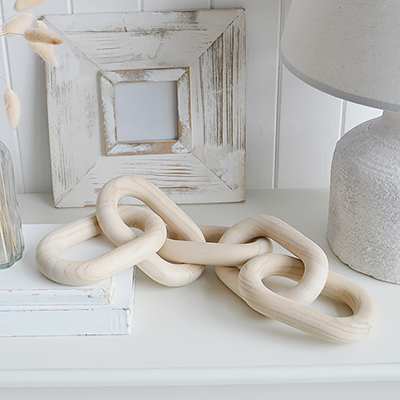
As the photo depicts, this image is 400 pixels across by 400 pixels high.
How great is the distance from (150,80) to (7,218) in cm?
31

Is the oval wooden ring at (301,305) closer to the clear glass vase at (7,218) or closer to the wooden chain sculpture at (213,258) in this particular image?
the wooden chain sculpture at (213,258)

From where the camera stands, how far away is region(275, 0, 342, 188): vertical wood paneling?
0.82 m

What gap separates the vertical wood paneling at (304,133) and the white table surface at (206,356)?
0.98ft

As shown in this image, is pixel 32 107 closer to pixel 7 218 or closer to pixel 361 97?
pixel 7 218

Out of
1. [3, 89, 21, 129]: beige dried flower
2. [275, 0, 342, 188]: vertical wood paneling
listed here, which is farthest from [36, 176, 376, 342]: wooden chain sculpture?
[275, 0, 342, 188]: vertical wood paneling

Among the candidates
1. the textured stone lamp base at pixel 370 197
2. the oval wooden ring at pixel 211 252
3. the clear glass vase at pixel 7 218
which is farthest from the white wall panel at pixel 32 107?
the textured stone lamp base at pixel 370 197

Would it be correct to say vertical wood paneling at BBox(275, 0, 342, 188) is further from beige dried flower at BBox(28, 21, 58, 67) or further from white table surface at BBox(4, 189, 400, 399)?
beige dried flower at BBox(28, 21, 58, 67)

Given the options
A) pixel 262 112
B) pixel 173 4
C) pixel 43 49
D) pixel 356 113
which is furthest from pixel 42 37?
pixel 356 113

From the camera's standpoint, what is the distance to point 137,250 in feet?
1.81

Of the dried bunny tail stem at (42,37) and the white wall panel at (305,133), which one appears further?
the white wall panel at (305,133)

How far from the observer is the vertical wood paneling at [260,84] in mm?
763

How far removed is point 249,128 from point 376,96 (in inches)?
14.4

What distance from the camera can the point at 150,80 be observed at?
761 millimetres

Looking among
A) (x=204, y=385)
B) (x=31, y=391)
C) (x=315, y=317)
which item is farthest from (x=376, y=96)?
(x=31, y=391)
